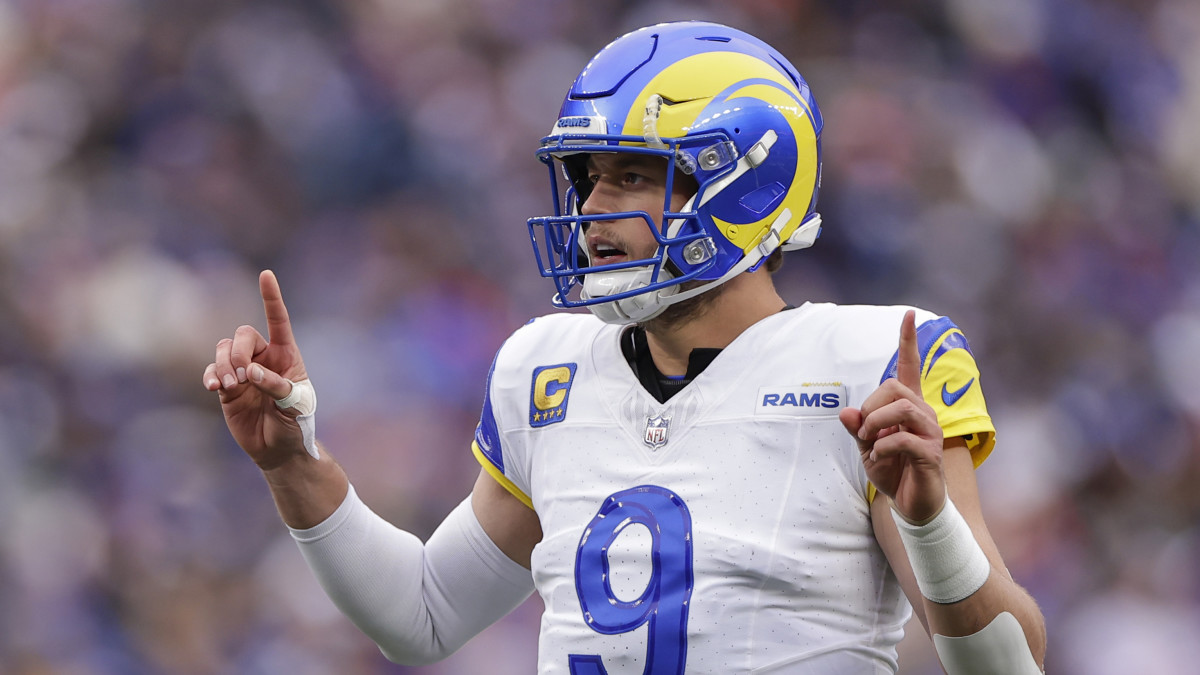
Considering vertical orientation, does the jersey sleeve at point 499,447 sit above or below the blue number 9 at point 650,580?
above

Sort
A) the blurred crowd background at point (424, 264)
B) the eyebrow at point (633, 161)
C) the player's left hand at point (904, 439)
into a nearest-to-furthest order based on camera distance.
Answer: the player's left hand at point (904, 439) < the eyebrow at point (633, 161) < the blurred crowd background at point (424, 264)

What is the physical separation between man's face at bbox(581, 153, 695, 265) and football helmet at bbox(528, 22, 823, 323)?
0.07 feet

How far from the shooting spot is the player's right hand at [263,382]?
7.00 ft

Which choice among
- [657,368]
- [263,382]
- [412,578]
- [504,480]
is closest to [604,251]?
[657,368]

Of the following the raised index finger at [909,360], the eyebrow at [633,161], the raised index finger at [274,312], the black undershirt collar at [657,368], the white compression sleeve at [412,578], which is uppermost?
the eyebrow at [633,161]

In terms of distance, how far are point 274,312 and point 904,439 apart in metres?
1.05

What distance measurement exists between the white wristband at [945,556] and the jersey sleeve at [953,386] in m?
0.18

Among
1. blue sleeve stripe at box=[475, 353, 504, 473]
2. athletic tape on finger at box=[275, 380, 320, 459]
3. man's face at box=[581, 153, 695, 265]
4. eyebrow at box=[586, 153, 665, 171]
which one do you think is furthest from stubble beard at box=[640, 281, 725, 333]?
athletic tape on finger at box=[275, 380, 320, 459]

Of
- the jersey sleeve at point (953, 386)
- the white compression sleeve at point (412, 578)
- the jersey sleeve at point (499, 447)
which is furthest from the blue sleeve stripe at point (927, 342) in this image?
the white compression sleeve at point (412, 578)

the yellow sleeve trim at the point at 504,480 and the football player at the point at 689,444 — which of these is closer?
the football player at the point at 689,444

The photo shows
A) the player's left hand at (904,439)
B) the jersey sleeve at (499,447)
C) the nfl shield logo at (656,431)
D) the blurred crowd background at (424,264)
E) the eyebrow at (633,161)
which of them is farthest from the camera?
the blurred crowd background at (424,264)

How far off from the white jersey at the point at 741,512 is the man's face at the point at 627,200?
0.21 metres

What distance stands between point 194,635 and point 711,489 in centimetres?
295

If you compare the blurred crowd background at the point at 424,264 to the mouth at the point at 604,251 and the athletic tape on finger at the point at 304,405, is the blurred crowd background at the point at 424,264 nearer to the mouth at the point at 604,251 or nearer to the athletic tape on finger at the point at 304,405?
the athletic tape on finger at the point at 304,405
